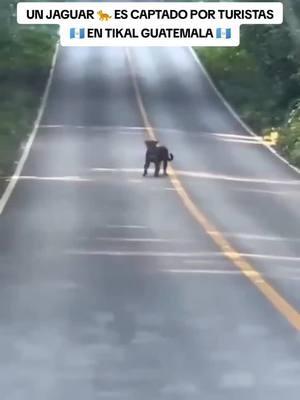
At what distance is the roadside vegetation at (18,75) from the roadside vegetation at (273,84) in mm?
7648

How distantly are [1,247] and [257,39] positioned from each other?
30400mm

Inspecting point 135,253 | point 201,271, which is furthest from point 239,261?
point 135,253

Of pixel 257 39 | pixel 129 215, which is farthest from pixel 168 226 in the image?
pixel 257 39

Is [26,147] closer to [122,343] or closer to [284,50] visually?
[284,50]

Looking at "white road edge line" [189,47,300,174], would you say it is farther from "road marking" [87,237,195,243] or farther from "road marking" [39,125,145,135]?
"road marking" [87,237,195,243]

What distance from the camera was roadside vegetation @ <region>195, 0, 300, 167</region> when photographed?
1503 inches

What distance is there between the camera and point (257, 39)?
46562 millimetres

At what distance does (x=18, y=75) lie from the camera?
53.6 meters

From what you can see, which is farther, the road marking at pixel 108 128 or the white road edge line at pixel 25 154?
the road marking at pixel 108 128

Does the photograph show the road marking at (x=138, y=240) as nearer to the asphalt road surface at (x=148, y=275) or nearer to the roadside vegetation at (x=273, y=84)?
the asphalt road surface at (x=148, y=275)

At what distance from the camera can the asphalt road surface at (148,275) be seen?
9.26 meters

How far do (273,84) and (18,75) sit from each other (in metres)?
11.8

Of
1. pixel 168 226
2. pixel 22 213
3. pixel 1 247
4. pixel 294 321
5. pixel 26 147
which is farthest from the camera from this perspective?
pixel 26 147

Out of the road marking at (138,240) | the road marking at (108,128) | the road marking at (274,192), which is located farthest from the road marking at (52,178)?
the road marking at (108,128)
